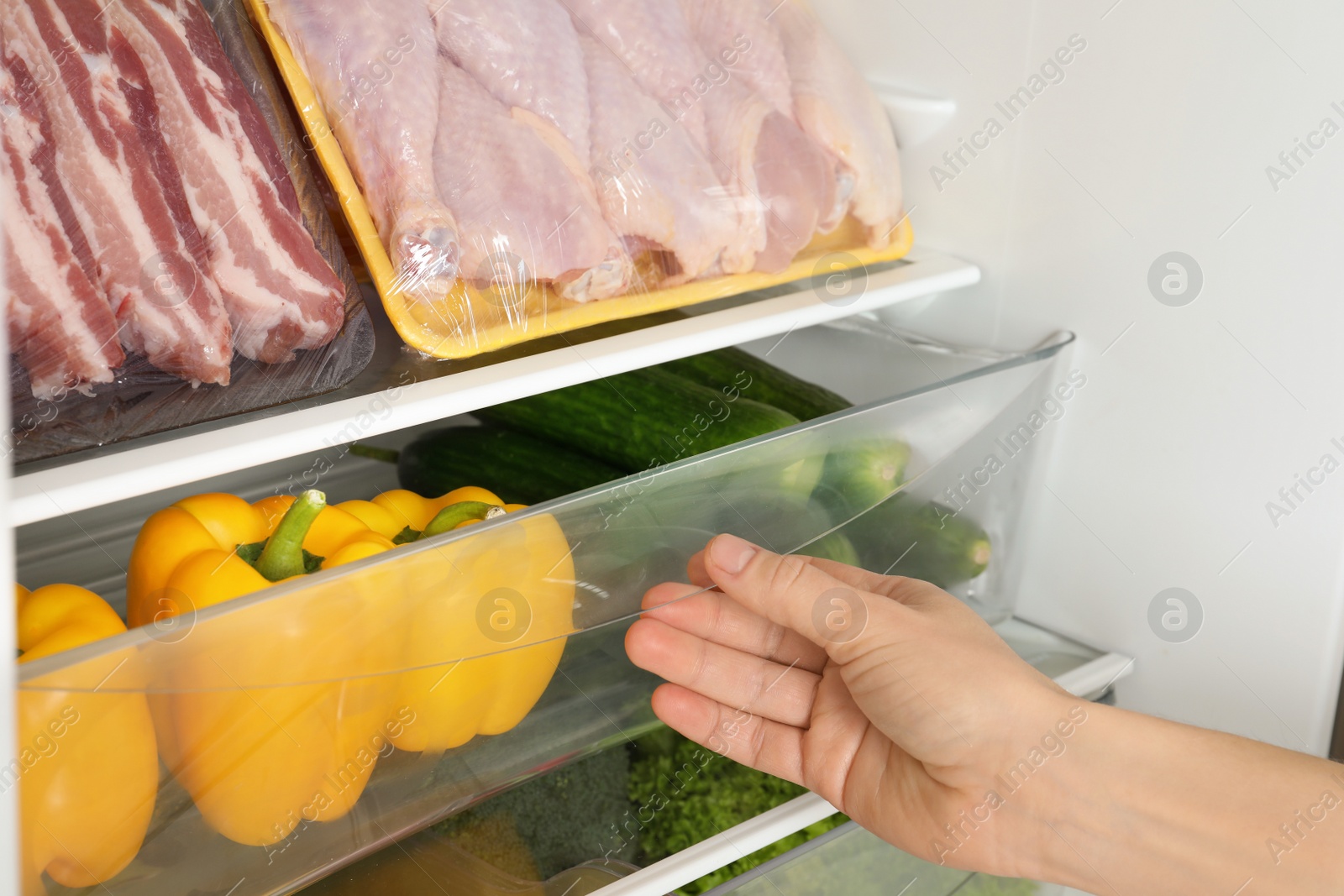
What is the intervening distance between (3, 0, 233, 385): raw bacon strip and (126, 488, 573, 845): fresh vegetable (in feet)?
0.42

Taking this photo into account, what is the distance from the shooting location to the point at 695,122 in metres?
0.90

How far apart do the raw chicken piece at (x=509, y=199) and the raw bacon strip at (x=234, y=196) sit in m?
0.12

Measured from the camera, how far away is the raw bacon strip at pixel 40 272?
1.97ft

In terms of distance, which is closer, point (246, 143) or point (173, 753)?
point (173, 753)

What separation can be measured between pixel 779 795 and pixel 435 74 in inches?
28.7

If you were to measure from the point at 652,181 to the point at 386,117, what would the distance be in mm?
228

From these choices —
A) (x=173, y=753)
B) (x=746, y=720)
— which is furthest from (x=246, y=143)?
(x=746, y=720)

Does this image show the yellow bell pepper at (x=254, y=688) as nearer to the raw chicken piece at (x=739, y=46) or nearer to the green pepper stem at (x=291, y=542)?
the green pepper stem at (x=291, y=542)

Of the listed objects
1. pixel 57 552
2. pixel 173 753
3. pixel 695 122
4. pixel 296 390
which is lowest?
pixel 57 552

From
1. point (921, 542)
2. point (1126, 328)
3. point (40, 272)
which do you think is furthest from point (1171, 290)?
point (40, 272)

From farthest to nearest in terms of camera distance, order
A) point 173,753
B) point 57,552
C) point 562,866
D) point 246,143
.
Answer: point 57,552, point 562,866, point 246,143, point 173,753

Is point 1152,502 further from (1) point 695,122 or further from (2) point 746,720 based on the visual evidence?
(1) point 695,122

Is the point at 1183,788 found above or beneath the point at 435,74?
beneath

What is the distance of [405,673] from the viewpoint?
2.18 ft
